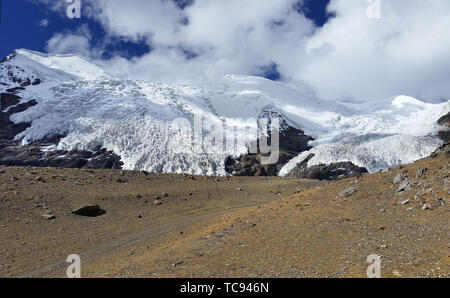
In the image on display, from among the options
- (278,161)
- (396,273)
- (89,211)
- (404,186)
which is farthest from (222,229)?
(278,161)

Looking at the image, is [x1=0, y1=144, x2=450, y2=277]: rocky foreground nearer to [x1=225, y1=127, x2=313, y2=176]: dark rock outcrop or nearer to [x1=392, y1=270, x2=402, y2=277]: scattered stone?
[x1=392, y1=270, x2=402, y2=277]: scattered stone

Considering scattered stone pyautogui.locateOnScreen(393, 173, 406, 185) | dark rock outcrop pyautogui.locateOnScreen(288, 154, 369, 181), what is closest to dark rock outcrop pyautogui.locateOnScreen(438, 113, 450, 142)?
dark rock outcrop pyautogui.locateOnScreen(288, 154, 369, 181)

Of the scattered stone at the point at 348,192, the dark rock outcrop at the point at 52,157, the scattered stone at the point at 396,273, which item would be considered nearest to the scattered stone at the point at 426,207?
the scattered stone at the point at 348,192

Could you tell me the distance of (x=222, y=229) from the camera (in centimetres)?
1892

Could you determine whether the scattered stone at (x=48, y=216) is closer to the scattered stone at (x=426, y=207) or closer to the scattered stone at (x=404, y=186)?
the scattered stone at (x=404, y=186)

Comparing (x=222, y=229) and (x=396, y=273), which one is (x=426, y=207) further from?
(x=222, y=229)

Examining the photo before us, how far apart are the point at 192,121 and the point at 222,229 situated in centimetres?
7027

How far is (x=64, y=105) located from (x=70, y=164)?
22.0m

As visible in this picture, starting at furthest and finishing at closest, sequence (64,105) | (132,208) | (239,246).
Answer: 1. (64,105)
2. (132,208)
3. (239,246)

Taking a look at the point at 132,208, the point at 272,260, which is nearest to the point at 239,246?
the point at 272,260

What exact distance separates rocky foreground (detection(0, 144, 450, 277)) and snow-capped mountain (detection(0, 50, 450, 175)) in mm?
40212

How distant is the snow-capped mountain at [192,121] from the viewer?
75981 millimetres
